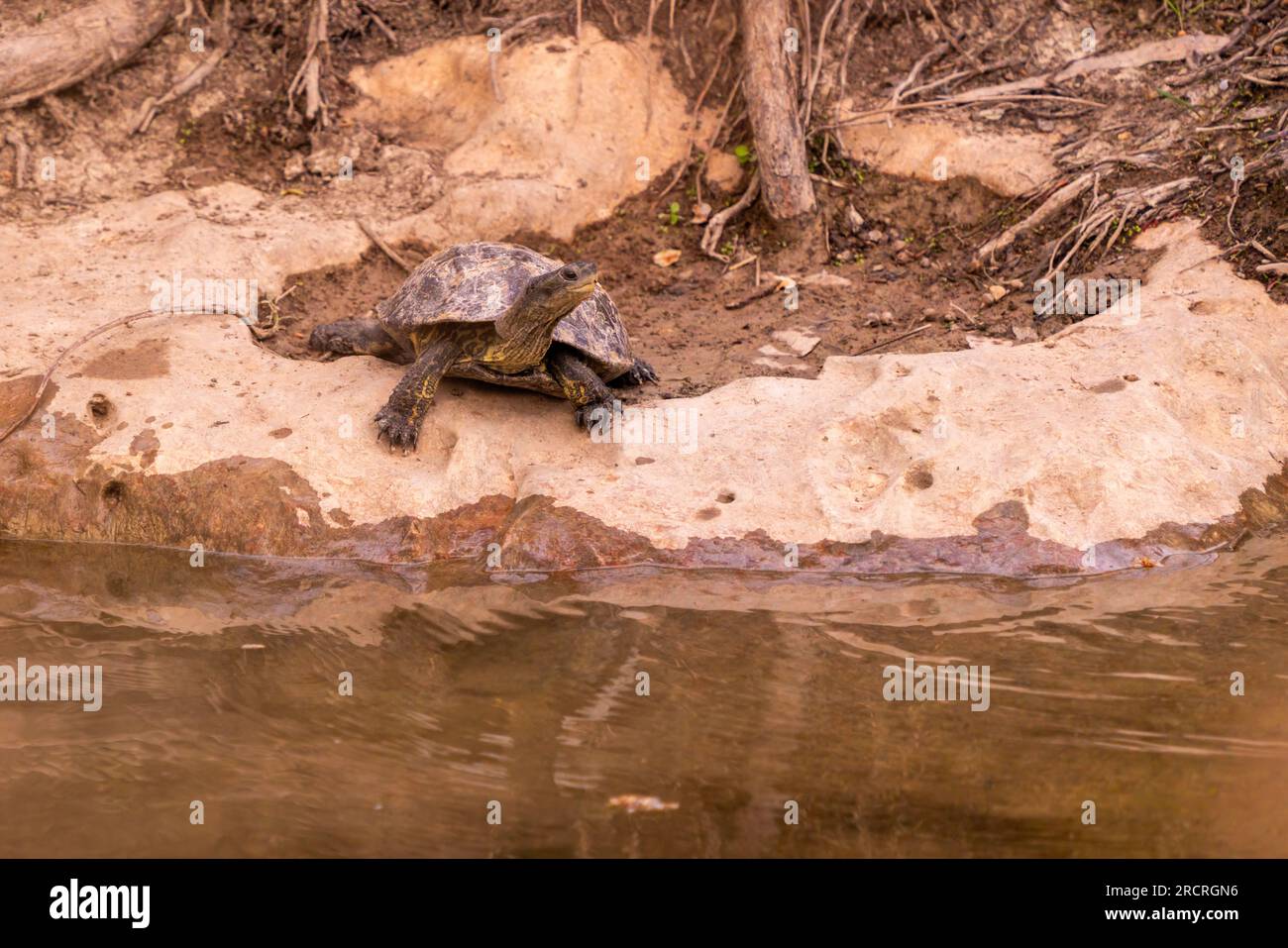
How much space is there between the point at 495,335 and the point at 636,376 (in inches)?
40.3

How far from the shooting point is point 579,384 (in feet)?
19.4

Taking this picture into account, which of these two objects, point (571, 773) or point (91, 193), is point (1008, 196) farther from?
point (91, 193)

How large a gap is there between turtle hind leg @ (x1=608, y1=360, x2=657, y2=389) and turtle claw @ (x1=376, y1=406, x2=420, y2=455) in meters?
1.20

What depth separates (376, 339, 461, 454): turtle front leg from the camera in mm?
5727

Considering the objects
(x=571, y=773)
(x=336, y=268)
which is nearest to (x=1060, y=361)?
(x=571, y=773)

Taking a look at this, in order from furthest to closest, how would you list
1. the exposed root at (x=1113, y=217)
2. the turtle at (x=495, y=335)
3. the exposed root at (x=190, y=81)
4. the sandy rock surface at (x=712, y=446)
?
the exposed root at (x=190, y=81), the exposed root at (x=1113, y=217), the turtle at (x=495, y=335), the sandy rock surface at (x=712, y=446)

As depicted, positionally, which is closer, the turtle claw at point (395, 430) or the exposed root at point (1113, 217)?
the turtle claw at point (395, 430)

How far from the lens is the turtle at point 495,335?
566 centimetres

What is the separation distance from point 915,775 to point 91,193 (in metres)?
6.56

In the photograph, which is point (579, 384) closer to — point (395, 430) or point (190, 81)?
point (395, 430)

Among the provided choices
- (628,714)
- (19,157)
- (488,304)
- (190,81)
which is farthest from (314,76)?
(628,714)

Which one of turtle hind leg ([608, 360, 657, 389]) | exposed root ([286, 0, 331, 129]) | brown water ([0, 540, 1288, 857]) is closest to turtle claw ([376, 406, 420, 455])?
brown water ([0, 540, 1288, 857])

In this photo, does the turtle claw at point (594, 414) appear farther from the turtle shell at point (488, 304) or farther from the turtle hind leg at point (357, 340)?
the turtle hind leg at point (357, 340)

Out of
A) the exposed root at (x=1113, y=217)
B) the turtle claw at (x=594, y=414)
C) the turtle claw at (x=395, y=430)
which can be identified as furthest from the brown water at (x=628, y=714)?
the exposed root at (x=1113, y=217)
